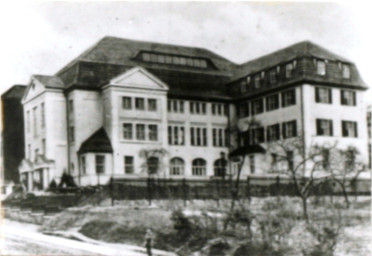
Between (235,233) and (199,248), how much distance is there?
34cm

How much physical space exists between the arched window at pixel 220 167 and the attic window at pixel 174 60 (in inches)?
30.7

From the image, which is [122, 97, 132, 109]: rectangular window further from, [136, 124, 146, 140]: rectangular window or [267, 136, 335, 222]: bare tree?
[267, 136, 335, 222]: bare tree

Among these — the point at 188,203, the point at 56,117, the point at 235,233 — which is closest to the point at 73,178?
the point at 56,117

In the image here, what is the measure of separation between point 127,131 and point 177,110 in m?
0.48

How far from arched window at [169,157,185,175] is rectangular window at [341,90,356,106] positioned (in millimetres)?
1481

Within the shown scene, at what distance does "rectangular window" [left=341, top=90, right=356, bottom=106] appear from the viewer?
551cm

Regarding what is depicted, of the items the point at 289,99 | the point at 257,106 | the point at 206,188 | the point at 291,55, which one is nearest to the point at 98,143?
the point at 206,188

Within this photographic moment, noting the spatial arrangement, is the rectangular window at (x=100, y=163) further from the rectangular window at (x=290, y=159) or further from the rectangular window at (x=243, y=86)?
the rectangular window at (x=290, y=159)

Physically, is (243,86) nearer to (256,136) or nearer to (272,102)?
(272,102)

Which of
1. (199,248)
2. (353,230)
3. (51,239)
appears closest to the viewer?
(51,239)

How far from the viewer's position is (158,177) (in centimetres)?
511

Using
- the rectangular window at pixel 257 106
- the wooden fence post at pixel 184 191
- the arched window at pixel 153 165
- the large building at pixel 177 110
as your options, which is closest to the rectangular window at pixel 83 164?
the large building at pixel 177 110

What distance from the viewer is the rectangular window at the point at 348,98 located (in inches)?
Result: 217

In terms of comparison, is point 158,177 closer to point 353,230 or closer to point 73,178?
point 73,178
